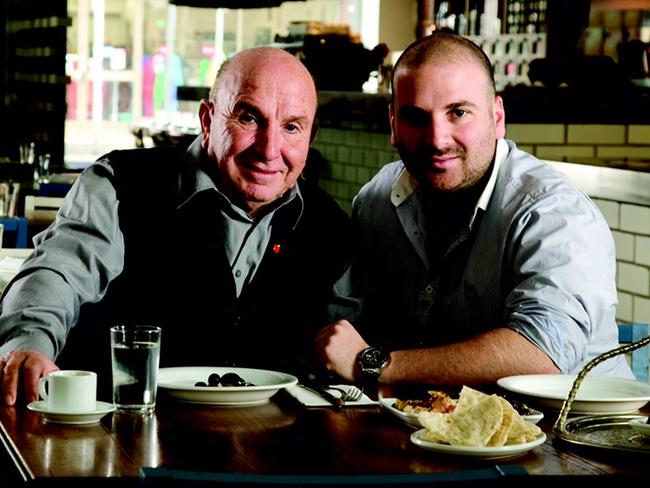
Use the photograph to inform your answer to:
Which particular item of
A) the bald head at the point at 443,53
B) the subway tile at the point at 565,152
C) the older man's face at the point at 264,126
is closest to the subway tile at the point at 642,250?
the subway tile at the point at 565,152

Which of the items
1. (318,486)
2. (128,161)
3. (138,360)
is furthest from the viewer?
(128,161)

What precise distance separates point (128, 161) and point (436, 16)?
8.03 m

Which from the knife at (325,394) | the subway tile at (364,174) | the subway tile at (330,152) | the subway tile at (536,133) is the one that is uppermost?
the subway tile at (536,133)

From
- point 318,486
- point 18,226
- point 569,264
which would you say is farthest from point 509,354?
point 18,226

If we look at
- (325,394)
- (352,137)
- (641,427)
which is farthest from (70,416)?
(352,137)

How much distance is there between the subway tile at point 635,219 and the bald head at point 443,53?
4.79 ft

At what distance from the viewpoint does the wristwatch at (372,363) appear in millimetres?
2260

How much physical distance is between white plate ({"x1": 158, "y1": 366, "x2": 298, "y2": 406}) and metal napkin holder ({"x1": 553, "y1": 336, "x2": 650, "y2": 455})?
0.49m

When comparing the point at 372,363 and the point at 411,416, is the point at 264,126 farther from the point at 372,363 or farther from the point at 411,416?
the point at 411,416

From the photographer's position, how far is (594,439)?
1788 mm

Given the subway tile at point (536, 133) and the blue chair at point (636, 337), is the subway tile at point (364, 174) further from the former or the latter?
the blue chair at point (636, 337)

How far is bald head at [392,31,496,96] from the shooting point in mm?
2754

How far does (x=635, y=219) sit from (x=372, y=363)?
214 centimetres

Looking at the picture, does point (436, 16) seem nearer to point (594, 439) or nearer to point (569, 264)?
point (569, 264)
